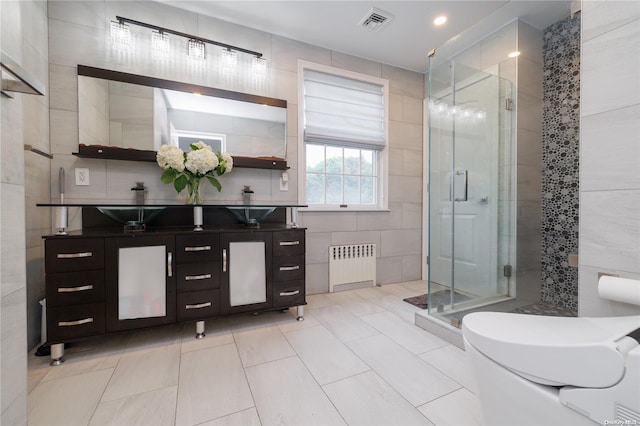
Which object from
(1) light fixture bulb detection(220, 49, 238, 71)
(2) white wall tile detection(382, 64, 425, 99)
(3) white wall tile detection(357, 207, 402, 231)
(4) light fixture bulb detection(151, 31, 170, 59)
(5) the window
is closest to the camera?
(4) light fixture bulb detection(151, 31, 170, 59)

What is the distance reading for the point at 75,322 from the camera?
149 centimetres

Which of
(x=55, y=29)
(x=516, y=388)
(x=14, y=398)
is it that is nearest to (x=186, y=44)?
(x=55, y=29)

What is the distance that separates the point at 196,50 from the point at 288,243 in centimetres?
182

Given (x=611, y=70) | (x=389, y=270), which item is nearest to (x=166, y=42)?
(x=611, y=70)

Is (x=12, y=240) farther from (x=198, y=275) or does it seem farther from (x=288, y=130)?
(x=288, y=130)

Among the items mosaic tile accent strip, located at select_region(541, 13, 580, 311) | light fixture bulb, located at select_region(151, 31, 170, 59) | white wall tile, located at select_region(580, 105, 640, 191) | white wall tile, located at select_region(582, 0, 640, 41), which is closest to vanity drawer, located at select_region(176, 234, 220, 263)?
light fixture bulb, located at select_region(151, 31, 170, 59)

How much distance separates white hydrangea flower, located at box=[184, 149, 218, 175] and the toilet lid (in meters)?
1.83

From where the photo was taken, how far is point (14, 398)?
2.54ft

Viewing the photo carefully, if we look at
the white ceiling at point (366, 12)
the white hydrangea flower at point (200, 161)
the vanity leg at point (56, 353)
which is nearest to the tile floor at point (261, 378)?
the vanity leg at point (56, 353)

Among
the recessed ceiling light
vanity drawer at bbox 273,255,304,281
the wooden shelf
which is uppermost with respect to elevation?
the recessed ceiling light

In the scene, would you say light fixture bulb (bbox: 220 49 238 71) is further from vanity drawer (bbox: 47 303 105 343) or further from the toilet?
the toilet

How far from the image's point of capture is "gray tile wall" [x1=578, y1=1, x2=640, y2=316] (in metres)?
0.88

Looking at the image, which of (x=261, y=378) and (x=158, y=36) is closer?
(x=261, y=378)

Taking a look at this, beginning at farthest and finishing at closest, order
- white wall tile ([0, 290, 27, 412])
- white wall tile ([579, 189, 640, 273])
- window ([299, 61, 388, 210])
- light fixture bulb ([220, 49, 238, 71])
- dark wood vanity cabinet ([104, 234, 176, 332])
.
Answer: window ([299, 61, 388, 210]), light fixture bulb ([220, 49, 238, 71]), dark wood vanity cabinet ([104, 234, 176, 332]), white wall tile ([579, 189, 640, 273]), white wall tile ([0, 290, 27, 412])
